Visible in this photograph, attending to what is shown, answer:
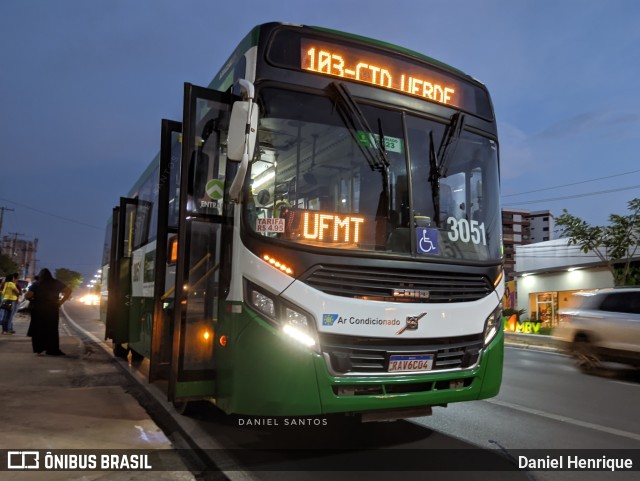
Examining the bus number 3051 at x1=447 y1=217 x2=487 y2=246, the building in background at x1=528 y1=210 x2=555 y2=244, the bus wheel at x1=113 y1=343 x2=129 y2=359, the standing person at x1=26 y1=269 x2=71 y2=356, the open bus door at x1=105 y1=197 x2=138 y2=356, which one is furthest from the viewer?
the building in background at x1=528 y1=210 x2=555 y2=244

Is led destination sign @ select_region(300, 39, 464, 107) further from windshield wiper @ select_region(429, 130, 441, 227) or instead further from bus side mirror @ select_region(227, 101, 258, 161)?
bus side mirror @ select_region(227, 101, 258, 161)

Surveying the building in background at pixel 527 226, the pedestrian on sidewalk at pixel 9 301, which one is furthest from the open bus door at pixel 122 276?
the building in background at pixel 527 226

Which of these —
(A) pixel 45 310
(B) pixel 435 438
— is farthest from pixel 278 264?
(A) pixel 45 310

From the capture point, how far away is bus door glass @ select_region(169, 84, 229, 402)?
14.6ft

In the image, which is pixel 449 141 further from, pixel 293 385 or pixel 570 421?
Result: pixel 570 421

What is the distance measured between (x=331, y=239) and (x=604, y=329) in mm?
8734

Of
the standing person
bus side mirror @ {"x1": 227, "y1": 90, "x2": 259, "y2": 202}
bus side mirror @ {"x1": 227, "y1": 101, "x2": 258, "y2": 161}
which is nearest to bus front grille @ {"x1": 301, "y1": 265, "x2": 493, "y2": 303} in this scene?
bus side mirror @ {"x1": 227, "y1": 90, "x2": 259, "y2": 202}

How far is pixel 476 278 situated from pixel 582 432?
2605 millimetres

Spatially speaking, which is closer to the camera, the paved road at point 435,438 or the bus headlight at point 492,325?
the paved road at point 435,438

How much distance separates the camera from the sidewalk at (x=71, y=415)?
4562 millimetres

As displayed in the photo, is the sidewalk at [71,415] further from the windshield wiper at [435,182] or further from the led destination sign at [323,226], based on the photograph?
the windshield wiper at [435,182]

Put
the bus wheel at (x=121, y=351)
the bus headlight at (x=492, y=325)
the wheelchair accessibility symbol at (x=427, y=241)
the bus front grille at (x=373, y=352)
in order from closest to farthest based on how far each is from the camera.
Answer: the bus front grille at (x=373, y=352) → the wheelchair accessibility symbol at (x=427, y=241) → the bus headlight at (x=492, y=325) → the bus wheel at (x=121, y=351)

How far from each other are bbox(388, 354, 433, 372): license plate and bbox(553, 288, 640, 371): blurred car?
25.1 feet

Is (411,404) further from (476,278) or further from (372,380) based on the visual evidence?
(476,278)
